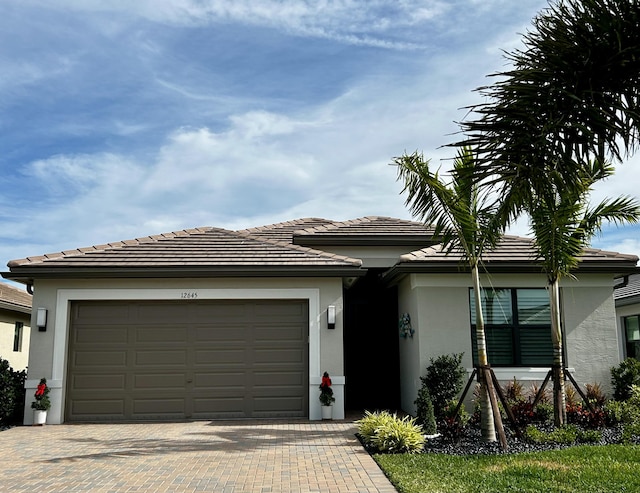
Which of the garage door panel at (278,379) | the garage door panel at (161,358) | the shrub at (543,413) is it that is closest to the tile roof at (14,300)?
the garage door panel at (161,358)

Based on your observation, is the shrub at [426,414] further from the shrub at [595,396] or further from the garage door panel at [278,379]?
the shrub at [595,396]

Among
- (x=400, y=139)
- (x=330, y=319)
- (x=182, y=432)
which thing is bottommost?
(x=182, y=432)

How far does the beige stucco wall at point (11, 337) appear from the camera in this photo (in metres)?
19.8

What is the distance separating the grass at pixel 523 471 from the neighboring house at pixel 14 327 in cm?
1544

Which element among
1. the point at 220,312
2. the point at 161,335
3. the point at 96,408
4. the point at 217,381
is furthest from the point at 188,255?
the point at 96,408

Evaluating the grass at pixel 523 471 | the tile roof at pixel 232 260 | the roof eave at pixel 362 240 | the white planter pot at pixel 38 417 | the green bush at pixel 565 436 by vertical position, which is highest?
the roof eave at pixel 362 240

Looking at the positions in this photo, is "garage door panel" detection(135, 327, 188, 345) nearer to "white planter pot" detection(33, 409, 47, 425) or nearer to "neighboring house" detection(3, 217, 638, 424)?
"neighboring house" detection(3, 217, 638, 424)

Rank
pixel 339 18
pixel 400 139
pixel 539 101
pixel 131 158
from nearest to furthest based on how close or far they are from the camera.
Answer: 1. pixel 539 101
2. pixel 339 18
3. pixel 400 139
4. pixel 131 158

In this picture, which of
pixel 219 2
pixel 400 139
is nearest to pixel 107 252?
pixel 219 2

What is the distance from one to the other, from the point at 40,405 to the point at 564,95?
11.3 metres

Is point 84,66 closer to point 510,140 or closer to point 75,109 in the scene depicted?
point 75,109

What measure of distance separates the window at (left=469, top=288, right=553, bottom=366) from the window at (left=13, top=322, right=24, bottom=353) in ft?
53.2

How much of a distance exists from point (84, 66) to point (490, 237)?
30.8 feet

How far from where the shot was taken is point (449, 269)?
1264 centimetres
